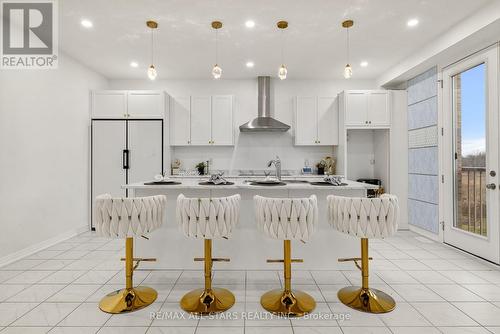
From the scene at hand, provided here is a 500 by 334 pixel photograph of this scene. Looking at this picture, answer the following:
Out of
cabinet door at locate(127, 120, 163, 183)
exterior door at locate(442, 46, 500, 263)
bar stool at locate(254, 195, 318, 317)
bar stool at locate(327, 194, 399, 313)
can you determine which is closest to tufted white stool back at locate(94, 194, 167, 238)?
bar stool at locate(254, 195, 318, 317)

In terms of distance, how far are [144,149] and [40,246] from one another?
6.37 ft

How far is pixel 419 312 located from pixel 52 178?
4.60m

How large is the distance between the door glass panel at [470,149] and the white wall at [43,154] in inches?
222

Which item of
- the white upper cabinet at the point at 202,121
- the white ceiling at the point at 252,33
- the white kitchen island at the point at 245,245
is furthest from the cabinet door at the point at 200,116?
the white kitchen island at the point at 245,245

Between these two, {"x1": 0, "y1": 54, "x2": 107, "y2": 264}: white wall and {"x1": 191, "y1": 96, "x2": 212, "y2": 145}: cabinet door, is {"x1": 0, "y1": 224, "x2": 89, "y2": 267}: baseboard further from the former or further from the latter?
{"x1": 191, "y1": 96, "x2": 212, "y2": 145}: cabinet door

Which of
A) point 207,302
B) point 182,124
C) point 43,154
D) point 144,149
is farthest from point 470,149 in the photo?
point 43,154

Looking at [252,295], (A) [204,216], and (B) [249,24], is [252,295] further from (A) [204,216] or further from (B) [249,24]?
(B) [249,24]

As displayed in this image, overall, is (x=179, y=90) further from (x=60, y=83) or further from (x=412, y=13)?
(x=412, y=13)

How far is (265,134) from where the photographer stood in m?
5.12

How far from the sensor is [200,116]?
15.8 ft

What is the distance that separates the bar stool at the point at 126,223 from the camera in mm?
2018

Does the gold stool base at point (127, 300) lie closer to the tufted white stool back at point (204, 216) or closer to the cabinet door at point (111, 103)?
the tufted white stool back at point (204, 216)

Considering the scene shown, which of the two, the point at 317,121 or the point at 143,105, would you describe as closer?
the point at 143,105

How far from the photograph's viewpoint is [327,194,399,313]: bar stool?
1.97 m
